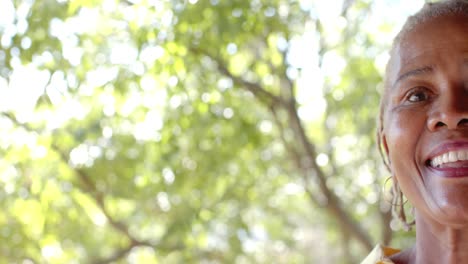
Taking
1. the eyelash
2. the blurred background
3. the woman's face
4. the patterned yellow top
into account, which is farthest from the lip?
the blurred background

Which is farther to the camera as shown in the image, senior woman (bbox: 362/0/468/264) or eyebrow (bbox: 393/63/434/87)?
eyebrow (bbox: 393/63/434/87)

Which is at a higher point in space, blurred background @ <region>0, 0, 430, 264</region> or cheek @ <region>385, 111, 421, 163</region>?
blurred background @ <region>0, 0, 430, 264</region>

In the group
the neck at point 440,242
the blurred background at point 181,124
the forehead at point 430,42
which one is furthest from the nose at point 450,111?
the blurred background at point 181,124

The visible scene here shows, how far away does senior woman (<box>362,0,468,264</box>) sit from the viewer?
6.05ft

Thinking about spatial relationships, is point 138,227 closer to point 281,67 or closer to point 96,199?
point 96,199

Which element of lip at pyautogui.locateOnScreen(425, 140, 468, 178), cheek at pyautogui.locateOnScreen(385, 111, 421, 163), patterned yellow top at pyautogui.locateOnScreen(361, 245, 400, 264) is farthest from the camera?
patterned yellow top at pyautogui.locateOnScreen(361, 245, 400, 264)

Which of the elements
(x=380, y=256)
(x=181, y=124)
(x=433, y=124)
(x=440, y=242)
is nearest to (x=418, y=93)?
(x=433, y=124)

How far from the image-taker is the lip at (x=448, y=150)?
183 cm

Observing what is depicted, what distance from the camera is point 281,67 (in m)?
5.34

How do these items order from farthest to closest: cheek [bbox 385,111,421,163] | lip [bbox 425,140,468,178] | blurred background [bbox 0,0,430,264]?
blurred background [bbox 0,0,430,264] < cheek [bbox 385,111,421,163] < lip [bbox 425,140,468,178]

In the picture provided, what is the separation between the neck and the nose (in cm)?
26

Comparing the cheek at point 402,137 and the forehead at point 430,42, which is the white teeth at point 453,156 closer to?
the cheek at point 402,137

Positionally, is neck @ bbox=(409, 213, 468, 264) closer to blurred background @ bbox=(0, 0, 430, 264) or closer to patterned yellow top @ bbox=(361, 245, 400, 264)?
patterned yellow top @ bbox=(361, 245, 400, 264)

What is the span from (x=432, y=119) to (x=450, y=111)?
0.19 feet
